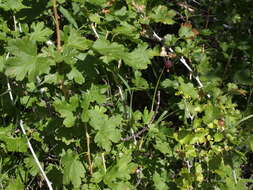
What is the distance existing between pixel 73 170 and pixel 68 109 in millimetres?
259

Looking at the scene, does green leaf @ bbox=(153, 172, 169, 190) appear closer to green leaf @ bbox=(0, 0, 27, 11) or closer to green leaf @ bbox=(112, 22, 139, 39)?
green leaf @ bbox=(112, 22, 139, 39)

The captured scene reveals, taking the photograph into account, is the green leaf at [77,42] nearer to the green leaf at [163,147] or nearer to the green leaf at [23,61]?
the green leaf at [23,61]

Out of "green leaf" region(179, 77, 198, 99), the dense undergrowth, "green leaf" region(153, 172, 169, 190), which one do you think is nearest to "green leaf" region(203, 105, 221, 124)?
the dense undergrowth

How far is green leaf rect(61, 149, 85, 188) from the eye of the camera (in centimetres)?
176

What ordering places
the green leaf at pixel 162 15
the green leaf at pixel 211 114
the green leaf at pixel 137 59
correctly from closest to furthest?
the green leaf at pixel 137 59 < the green leaf at pixel 211 114 < the green leaf at pixel 162 15

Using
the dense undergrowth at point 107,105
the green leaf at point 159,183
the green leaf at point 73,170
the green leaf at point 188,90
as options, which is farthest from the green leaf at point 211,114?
the green leaf at point 73,170

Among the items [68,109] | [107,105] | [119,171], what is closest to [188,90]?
[107,105]

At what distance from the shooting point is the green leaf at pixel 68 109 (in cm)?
177

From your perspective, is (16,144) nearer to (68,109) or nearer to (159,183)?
(68,109)

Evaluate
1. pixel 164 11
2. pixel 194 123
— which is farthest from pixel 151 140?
pixel 164 11

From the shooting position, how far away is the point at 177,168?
8.40 feet

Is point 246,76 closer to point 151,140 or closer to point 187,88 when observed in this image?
point 187,88

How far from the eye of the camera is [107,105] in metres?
2.35

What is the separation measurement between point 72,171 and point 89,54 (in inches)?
19.8
